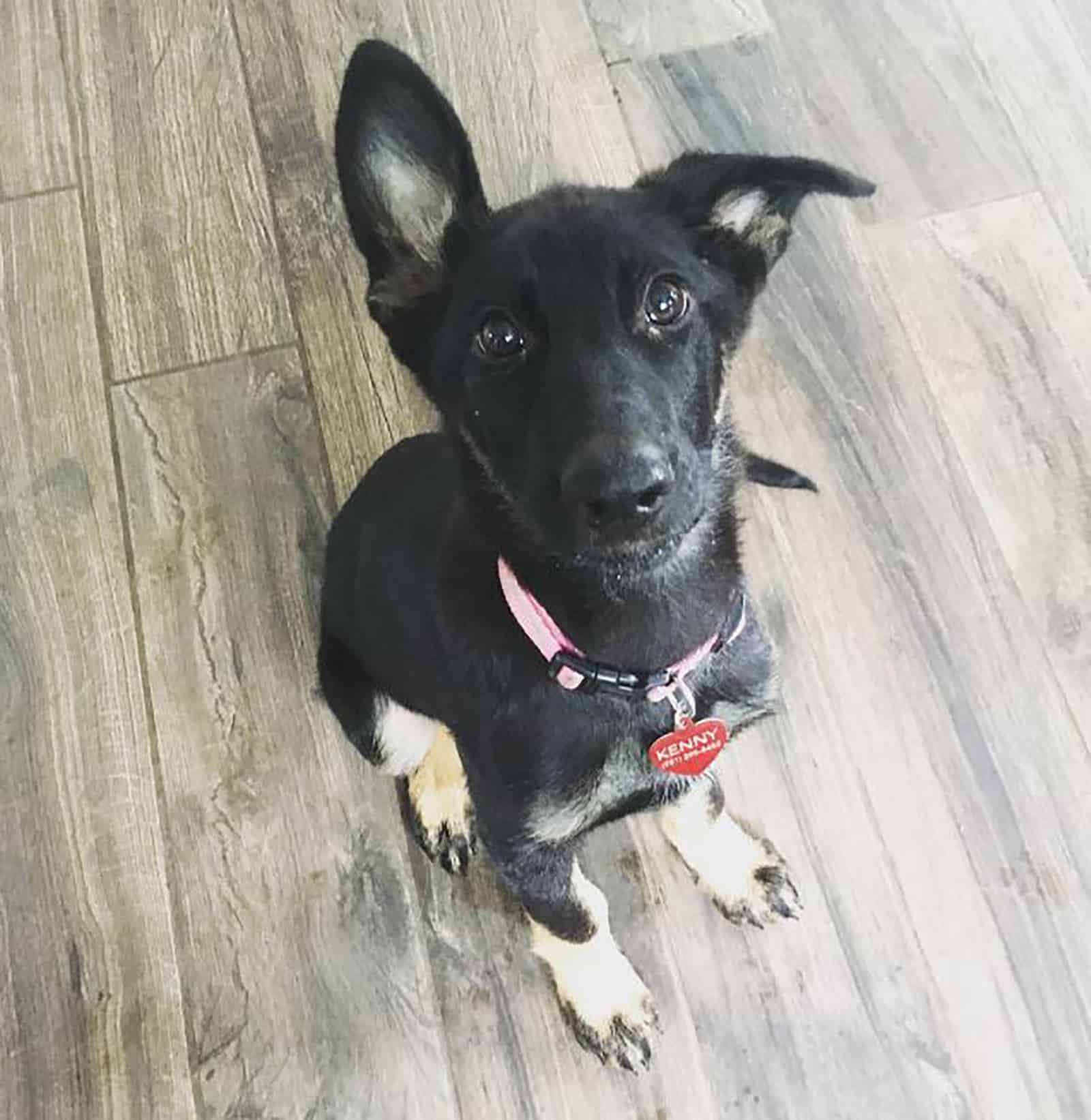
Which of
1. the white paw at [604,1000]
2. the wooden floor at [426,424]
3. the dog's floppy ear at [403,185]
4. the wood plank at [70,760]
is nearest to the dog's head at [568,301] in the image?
the dog's floppy ear at [403,185]

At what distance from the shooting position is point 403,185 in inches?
61.5

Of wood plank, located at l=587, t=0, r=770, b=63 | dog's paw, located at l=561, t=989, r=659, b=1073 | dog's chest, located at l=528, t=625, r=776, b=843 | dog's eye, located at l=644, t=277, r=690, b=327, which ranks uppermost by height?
dog's eye, located at l=644, t=277, r=690, b=327

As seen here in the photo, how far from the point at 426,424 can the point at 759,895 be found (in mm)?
1047

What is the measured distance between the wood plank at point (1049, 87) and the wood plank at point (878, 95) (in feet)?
0.11

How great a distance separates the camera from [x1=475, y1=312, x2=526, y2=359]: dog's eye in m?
1.51

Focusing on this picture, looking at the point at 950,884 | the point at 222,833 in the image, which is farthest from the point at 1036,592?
the point at 222,833

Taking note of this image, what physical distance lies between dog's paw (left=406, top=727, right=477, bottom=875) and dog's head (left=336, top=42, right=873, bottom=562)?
2.44ft

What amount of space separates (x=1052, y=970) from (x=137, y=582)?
5.50ft

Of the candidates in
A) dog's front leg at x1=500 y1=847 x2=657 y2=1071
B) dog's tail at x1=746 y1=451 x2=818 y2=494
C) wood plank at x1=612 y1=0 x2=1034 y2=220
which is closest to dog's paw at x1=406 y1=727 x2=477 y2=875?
dog's front leg at x1=500 y1=847 x2=657 y2=1071

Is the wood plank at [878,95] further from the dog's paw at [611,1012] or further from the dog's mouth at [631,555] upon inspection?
the dog's paw at [611,1012]

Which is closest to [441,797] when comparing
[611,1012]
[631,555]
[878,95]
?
[611,1012]

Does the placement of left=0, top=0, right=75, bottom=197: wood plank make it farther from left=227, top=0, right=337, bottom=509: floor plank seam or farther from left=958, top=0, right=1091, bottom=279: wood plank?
left=958, top=0, right=1091, bottom=279: wood plank

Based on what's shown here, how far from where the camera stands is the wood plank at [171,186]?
2.70m

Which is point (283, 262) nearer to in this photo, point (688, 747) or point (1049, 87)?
point (688, 747)
